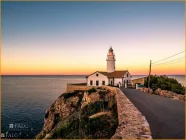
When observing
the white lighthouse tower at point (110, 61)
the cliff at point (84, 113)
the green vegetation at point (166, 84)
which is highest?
the white lighthouse tower at point (110, 61)

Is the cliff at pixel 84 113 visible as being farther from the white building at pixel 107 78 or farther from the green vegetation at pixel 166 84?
the green vegetation at pixel 166 84

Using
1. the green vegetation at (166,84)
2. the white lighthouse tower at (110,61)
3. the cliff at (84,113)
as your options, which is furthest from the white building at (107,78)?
the green vegetation at (166,84)

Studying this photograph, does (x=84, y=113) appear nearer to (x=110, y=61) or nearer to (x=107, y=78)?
(x=107, y=78)

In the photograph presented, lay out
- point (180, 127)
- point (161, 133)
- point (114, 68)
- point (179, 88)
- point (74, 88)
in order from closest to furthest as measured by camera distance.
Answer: point (161, 133), point (180, 127), point (179, 88), point (74, 88), point (114, 68)

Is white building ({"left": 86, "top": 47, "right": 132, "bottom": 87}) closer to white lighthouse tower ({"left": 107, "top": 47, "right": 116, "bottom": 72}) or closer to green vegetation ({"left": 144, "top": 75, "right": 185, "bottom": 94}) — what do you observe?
white lighthouse tower ({"left": 107, "top": 47, "right": 116, "bottom": 72})

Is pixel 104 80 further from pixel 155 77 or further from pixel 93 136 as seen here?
pixel 93 136

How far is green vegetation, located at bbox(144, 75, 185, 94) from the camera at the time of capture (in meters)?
27.7

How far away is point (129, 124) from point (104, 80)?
38.2 metres

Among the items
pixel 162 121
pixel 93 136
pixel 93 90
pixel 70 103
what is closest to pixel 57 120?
pixel 70 103

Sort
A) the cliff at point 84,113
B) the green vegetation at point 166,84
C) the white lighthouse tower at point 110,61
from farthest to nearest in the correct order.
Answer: the white lighthouse tower at point 110,61 < the green vegetation at point 166,84 < the cliff at point 84,113

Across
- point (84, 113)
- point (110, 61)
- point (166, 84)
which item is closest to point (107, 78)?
point (110, 61)

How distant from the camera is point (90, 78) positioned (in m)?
46.0

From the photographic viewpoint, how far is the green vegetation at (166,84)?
90.9 feet

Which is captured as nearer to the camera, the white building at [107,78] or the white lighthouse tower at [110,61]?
the white building at [107,78]
